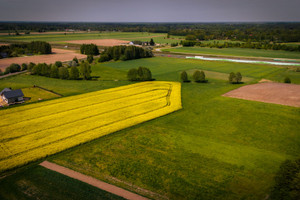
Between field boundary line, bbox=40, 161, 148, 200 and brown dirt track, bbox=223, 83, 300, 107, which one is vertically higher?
brown dirt track, bbox=223, 83, 300, 107

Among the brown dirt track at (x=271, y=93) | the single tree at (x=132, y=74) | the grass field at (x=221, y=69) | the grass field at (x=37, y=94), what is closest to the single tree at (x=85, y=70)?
the single tree at (x=132, y=74)

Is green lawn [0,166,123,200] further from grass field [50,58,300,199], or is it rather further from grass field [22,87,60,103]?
grass field [22,87,60,103]

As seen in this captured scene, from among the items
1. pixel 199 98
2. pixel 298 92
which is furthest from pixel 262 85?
pixel 199 98

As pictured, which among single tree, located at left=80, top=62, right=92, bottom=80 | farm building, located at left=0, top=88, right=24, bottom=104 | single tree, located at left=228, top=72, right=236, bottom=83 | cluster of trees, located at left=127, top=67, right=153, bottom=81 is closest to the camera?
farm building, located at left=0, top=88, right=24, bottom=104

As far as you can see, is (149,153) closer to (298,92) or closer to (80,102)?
(80,102)

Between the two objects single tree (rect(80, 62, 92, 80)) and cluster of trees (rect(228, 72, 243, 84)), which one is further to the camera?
single tree (rect(80, 62, 92, 80))

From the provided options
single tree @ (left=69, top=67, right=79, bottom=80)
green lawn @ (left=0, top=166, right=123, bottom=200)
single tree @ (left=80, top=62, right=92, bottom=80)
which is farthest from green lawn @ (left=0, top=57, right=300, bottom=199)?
single tree @ (left=69, top=67, right=79, bottom=80)
